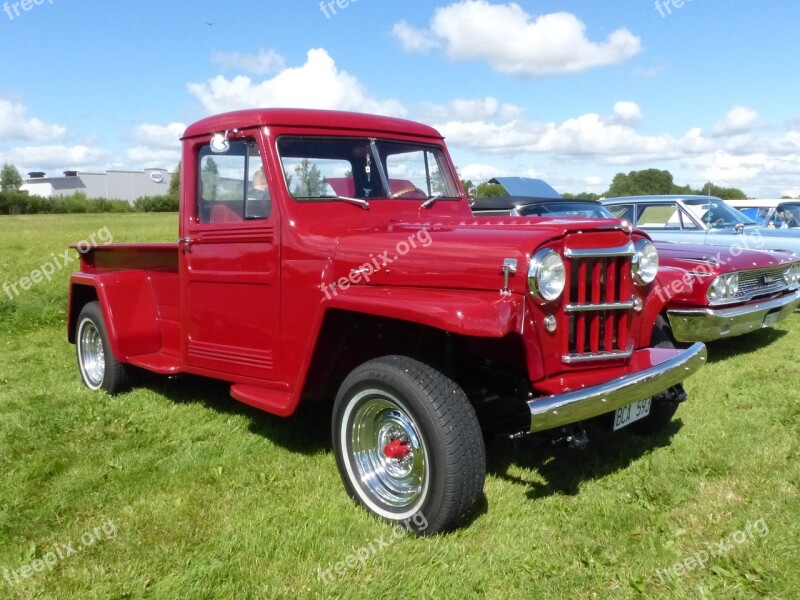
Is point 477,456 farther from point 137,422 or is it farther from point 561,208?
point 561,208

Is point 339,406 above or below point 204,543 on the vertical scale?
above

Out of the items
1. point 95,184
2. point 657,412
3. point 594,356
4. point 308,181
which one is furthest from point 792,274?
point 95,184

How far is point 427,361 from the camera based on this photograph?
3.19 meters

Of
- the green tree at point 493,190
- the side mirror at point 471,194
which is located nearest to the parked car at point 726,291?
the side mirror at point 471,194

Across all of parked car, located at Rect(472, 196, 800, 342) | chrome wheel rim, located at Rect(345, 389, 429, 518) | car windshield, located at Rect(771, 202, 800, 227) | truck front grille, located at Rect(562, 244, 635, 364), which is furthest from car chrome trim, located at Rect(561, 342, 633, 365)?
car windshield, located at Rect(771, 202, 800, 227)

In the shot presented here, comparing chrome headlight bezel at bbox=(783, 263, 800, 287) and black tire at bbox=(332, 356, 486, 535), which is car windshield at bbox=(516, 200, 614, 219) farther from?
black tire at bbox=(332, 356, 486, 535)

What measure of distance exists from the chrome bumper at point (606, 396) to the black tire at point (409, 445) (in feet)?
0.97

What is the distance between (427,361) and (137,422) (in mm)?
2480

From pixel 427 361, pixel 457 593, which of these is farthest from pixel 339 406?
pixel 457 593

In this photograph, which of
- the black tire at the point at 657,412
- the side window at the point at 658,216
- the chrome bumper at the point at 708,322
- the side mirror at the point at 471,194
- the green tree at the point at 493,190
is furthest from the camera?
the green tree at the point at 493,190

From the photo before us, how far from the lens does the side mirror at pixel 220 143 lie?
3.87 m

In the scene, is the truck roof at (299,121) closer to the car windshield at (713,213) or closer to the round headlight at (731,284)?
the round headlight at (731,284)

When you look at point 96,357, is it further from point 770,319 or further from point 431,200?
point 770,319

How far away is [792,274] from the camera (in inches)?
272
